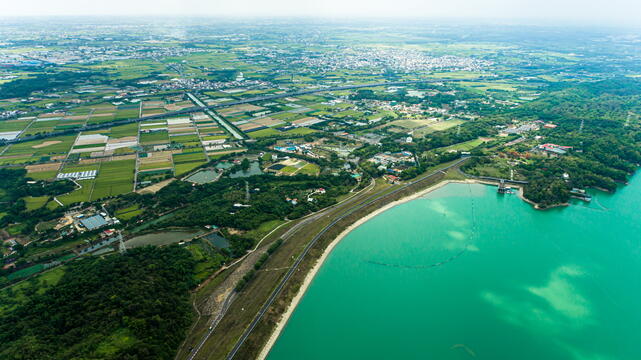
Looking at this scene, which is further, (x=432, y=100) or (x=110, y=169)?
(x=432, y=100)

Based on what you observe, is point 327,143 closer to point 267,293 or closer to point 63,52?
point 267,293

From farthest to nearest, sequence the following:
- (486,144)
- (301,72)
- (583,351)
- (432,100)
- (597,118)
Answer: (301,72) → (432,100) → (597,118) → (486,144) → (583,351)

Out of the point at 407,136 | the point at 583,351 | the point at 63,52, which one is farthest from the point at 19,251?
the point at 63,52

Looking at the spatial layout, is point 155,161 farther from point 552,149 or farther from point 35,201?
point 552,149

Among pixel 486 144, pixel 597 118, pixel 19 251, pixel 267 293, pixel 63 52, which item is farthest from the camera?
pixel 63 52

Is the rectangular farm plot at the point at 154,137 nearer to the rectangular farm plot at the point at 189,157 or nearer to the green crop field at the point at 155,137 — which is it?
the green crop field at the point at 155,137

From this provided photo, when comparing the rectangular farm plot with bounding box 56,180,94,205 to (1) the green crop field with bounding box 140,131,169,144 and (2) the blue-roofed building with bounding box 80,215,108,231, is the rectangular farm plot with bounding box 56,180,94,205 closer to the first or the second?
(2) the blue-roofed building with bounding box 80,215,108,231

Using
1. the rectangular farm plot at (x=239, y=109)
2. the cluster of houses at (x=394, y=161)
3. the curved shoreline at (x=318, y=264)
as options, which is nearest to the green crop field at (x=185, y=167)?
the curved shoreline at (x=318, y=264)
